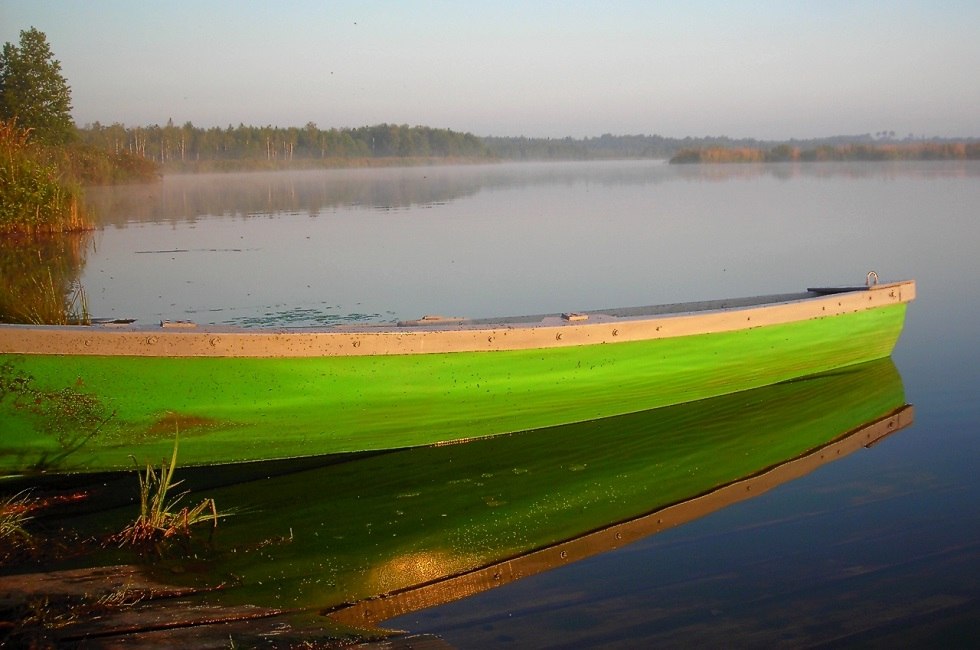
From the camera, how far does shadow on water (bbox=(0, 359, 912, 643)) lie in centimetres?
375

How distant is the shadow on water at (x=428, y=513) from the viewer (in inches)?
148

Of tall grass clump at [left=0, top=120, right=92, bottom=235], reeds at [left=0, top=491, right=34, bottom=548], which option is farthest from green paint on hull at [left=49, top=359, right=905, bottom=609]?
tall grass clump at [left=0, top=120, right=92, bottom=235]

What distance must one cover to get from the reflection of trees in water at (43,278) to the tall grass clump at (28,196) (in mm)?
234

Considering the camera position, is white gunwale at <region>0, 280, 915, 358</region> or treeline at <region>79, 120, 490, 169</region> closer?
white gunwale at <region>0, 280, 915, 358</region>

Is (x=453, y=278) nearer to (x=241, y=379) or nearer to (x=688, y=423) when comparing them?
(x=688, y=423)

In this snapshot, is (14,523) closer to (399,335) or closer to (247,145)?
(399,335)

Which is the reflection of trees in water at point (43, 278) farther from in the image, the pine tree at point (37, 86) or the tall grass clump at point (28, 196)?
the pine tree at point (37, 86)

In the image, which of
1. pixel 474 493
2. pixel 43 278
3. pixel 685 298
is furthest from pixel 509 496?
pixel 43 278

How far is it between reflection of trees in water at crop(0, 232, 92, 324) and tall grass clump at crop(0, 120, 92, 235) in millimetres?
234

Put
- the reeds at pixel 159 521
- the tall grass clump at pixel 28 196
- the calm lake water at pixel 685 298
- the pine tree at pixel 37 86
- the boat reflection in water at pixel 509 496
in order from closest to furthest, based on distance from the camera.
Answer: the calm lake water at pixel 685 298
the boat reflection in water at pixel 509 496
the reeds at pixel 159 521
the tall grass clump at pixel 28 196
the pine tree at pixel 37 86

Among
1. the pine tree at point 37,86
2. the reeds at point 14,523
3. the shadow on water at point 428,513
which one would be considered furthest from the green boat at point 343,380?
the pine tree at point 37,86

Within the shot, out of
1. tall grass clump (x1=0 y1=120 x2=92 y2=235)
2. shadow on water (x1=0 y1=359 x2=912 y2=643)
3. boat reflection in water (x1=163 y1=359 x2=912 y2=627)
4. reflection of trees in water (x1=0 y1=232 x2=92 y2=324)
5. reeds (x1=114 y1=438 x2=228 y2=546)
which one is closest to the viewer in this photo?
shadow on water (x1=0 y1=359 x2=912 y2=643)

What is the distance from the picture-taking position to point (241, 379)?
5.30 m

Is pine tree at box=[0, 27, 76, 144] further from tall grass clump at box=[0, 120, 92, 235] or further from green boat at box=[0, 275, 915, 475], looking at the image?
green boat at box=[0, 275, 915, 475]
